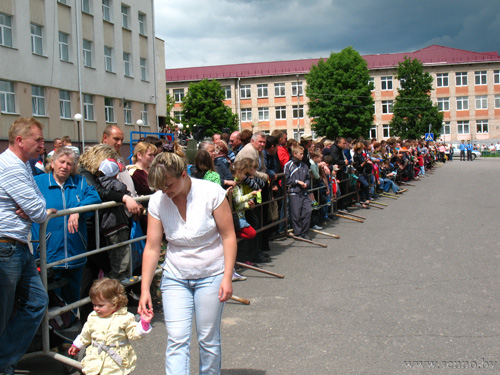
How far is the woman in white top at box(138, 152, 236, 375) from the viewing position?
3494 millimetres

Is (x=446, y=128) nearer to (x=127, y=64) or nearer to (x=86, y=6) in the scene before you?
(x=127, y=64)

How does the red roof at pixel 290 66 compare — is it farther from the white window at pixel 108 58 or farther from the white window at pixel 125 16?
the white window at pixel 108 58

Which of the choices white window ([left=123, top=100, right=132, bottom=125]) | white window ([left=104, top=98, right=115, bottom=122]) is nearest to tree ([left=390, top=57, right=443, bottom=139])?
white window ([left=123, top=100, right=132, bottom=125])

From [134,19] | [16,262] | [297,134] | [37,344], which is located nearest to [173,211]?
[16,262]

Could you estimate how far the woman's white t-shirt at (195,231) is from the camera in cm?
350

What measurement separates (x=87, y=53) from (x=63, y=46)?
88.5 inches

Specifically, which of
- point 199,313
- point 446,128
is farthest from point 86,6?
point 446,128

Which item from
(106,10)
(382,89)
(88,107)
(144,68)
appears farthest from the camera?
(382,89)

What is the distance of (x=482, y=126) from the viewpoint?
261 feet

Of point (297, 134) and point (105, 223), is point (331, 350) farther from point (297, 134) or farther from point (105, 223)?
point (297, 134)

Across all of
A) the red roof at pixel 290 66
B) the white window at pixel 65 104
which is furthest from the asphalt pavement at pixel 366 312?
the red roof at pixel 290 66

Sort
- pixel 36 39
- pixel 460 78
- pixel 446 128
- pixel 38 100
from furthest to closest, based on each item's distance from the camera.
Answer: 1. pixel 446 128
2. pixel 460 78
3. pixel 38 100
4. pixel 36 39

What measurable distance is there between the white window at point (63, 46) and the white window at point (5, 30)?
3.94 meters

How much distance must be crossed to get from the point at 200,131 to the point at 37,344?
58.2 ft
